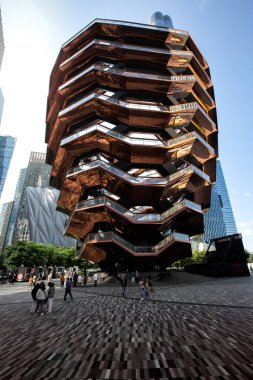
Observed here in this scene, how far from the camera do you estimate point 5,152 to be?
102 metres

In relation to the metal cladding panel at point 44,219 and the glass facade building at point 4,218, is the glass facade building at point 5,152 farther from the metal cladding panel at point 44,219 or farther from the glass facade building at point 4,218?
the glass facade building at point 4,218

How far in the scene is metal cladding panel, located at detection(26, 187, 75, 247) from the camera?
315ft

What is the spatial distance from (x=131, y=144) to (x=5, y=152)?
89805mm

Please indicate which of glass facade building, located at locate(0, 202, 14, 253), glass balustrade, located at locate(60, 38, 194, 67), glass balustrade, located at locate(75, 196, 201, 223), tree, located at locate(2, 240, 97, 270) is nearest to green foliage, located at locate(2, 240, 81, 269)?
tree, located at locate(2, 240, 97, 270)

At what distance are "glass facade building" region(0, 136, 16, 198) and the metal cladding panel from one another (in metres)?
12.4

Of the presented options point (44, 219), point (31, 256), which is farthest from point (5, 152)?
point (31, 256)

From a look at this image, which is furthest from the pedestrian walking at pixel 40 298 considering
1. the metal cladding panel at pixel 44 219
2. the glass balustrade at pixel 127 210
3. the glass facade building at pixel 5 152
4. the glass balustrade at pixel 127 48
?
the glass facade building at pixel 5 152

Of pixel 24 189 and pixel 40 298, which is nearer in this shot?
pixel 40 298

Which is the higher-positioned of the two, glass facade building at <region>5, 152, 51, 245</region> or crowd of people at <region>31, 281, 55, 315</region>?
glass facade building at <region>5, 152, 51, 245</region>

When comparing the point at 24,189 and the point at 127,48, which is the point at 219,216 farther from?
the point at 127,48

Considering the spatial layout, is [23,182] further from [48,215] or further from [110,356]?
[110,356]

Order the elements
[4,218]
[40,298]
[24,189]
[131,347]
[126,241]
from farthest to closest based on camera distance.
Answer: [4,218] < [24,189] < [126,241] < [40,298] < [131,347]

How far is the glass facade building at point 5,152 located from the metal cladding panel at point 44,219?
40.7ft

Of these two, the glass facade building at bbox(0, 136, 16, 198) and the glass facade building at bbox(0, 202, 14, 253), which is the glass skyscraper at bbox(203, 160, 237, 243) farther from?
the glass facade building at bbox(0, 202, 14, 253)
